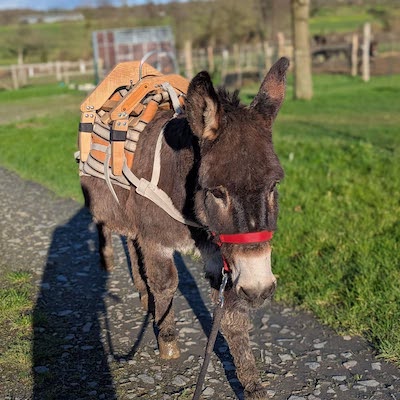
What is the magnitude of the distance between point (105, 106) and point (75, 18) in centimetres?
8484

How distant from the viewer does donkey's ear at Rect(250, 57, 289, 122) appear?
3326 millimetres

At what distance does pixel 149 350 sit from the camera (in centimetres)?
464

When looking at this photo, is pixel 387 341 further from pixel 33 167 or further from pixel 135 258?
pixel 33 167

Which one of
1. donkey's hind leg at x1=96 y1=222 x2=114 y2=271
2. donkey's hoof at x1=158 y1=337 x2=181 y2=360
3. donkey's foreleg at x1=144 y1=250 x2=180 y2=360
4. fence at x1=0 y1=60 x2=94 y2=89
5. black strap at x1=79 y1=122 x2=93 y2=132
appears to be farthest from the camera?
fence at x1=0 y1=60 x2=94 y2=89

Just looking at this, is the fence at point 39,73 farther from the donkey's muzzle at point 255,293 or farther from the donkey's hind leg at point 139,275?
the donkey's muzzle at point 255,293

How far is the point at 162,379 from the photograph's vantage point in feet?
13.8

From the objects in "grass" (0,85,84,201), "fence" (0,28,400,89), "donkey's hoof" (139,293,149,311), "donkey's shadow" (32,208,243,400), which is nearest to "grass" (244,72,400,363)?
"donkey's shadow" (32,208,243,400)

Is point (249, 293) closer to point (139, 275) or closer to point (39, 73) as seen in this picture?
point (139, 275)

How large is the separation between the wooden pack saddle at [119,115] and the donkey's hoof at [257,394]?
1780 millimetres

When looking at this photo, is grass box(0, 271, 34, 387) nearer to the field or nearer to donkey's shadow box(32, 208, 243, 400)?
donkey's shadow box(32, 208, 243, 400)

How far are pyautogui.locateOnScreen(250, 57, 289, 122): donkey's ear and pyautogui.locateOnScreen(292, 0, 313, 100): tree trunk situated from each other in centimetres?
1961

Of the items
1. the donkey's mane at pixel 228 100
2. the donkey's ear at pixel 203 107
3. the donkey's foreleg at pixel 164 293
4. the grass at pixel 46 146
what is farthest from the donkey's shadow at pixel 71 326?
the grass at pixel 46 146

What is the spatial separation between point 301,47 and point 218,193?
20.7m

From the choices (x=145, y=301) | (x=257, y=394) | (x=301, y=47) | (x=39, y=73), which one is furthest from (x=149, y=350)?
(x=39, y=73)
